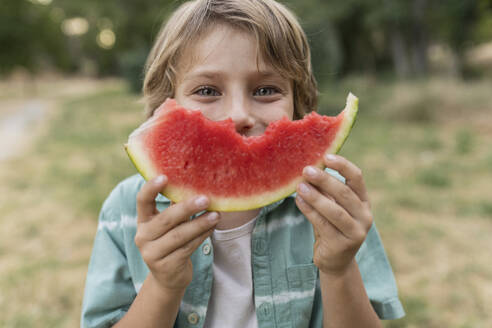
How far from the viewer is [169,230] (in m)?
1.26

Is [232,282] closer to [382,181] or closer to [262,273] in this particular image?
[262,273]

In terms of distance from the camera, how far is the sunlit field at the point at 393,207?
3324 millimetres

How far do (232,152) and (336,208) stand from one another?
1.63ft

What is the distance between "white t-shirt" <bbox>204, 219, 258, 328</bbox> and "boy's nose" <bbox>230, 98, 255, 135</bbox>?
1.56ft

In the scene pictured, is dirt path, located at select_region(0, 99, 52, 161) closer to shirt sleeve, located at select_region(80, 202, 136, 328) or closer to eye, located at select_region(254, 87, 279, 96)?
shirt sleeve, located at select_region(80, 202, 136, 328)

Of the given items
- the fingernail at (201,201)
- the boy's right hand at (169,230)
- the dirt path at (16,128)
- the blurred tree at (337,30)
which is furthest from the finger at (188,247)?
the blurred tree at (337,30)

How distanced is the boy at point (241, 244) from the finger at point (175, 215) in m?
0.05

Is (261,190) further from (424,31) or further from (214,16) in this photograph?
(424,31)

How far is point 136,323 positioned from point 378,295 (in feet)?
3.45

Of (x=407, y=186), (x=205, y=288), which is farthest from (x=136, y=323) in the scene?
(x=407, y=186)

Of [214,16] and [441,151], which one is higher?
[214,16]

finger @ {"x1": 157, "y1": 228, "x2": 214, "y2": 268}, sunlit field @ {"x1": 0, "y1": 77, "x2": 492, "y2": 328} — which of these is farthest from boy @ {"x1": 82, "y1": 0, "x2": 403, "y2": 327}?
sunlit field @ {"x1": 0, "y1": 77, "x2": 492, "y2": 328}

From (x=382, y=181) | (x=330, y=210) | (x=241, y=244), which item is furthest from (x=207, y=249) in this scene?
(x=382, y=181)

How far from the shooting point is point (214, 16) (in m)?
1.58
